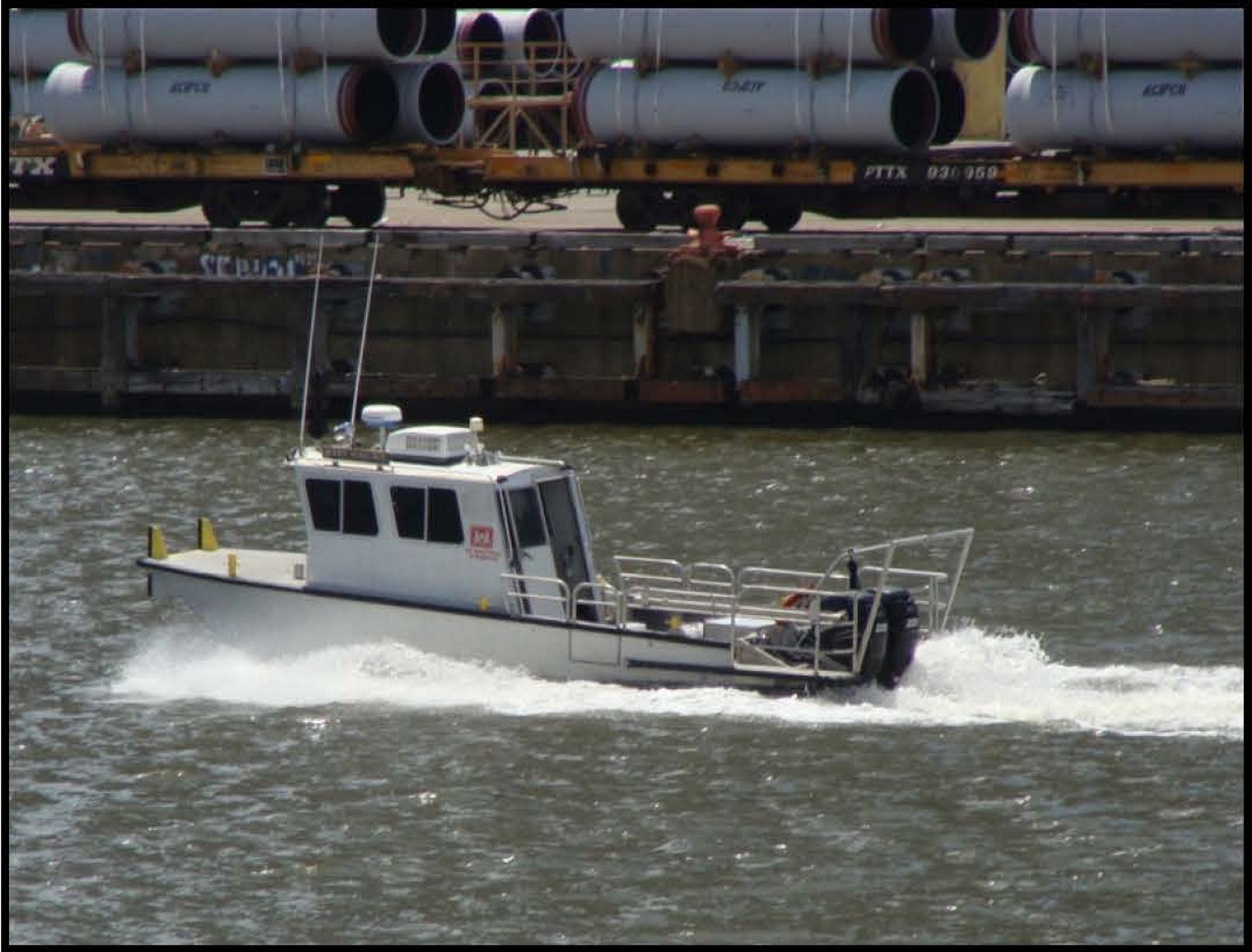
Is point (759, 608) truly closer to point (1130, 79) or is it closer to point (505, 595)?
point (505, 595)

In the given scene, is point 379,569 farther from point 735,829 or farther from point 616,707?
point 735,829

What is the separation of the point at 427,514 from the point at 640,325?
1456cm

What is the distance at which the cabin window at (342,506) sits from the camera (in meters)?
22.5

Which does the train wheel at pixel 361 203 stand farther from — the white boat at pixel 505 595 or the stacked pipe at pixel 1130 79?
the white boat at pixel 505 595

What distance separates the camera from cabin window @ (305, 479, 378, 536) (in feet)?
73.7

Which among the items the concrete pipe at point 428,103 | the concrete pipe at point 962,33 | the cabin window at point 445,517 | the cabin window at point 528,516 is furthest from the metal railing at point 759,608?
the concrete pipe at point 428,103

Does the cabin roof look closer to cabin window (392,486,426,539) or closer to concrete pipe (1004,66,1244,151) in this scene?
cabin window (392,486,426,539)

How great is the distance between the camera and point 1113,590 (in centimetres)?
2605

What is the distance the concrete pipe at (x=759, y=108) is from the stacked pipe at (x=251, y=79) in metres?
3.13

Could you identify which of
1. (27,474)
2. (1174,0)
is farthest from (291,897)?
(1174,0)

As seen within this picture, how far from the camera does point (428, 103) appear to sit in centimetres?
4459

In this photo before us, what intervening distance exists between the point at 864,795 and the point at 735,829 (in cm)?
120

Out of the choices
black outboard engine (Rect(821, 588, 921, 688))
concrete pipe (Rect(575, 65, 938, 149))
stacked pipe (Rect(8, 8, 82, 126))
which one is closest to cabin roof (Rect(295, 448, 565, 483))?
black outboard engine (Rect(821, 588, 921, 688))

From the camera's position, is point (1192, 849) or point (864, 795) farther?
point (864, 795)
